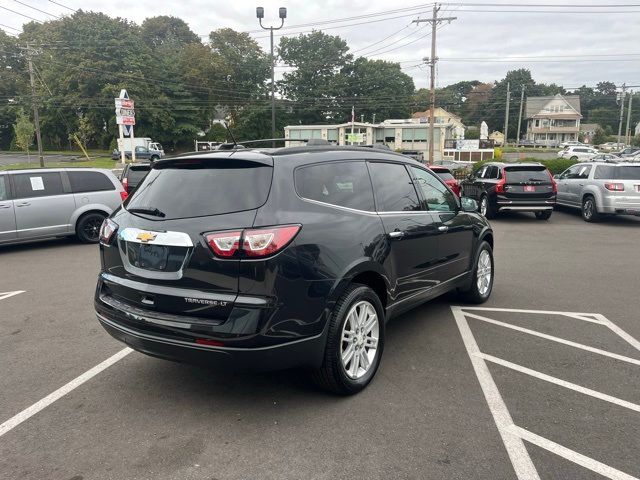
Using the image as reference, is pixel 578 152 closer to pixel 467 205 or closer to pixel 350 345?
pixel 467 205

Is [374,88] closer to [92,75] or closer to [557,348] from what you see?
[92,75]

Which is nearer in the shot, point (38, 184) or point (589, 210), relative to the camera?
point (38, 184)

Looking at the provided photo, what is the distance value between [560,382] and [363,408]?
64.1 inches

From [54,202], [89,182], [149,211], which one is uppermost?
[149,211]

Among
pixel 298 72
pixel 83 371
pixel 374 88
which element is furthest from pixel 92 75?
pixel 83 371

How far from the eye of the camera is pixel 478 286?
589 centimetres

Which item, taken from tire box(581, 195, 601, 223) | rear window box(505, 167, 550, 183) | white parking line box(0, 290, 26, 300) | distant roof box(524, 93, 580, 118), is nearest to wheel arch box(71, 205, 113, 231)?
white parking line box(0, 290, 26, 300)

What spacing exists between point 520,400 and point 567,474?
86cm

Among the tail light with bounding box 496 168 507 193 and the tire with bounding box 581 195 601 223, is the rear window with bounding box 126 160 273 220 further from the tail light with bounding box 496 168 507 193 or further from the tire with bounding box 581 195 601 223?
the tire with bounding box 581 195 601 223

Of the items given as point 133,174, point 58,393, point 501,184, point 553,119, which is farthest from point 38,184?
point 553,119

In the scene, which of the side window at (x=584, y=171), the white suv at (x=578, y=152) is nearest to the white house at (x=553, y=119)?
the white suv at (x=578, y=152)

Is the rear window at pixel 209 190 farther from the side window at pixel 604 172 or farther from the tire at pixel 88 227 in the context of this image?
the side window at pixel 604 172

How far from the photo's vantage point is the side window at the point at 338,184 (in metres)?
3.46

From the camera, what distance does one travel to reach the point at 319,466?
2.77m
